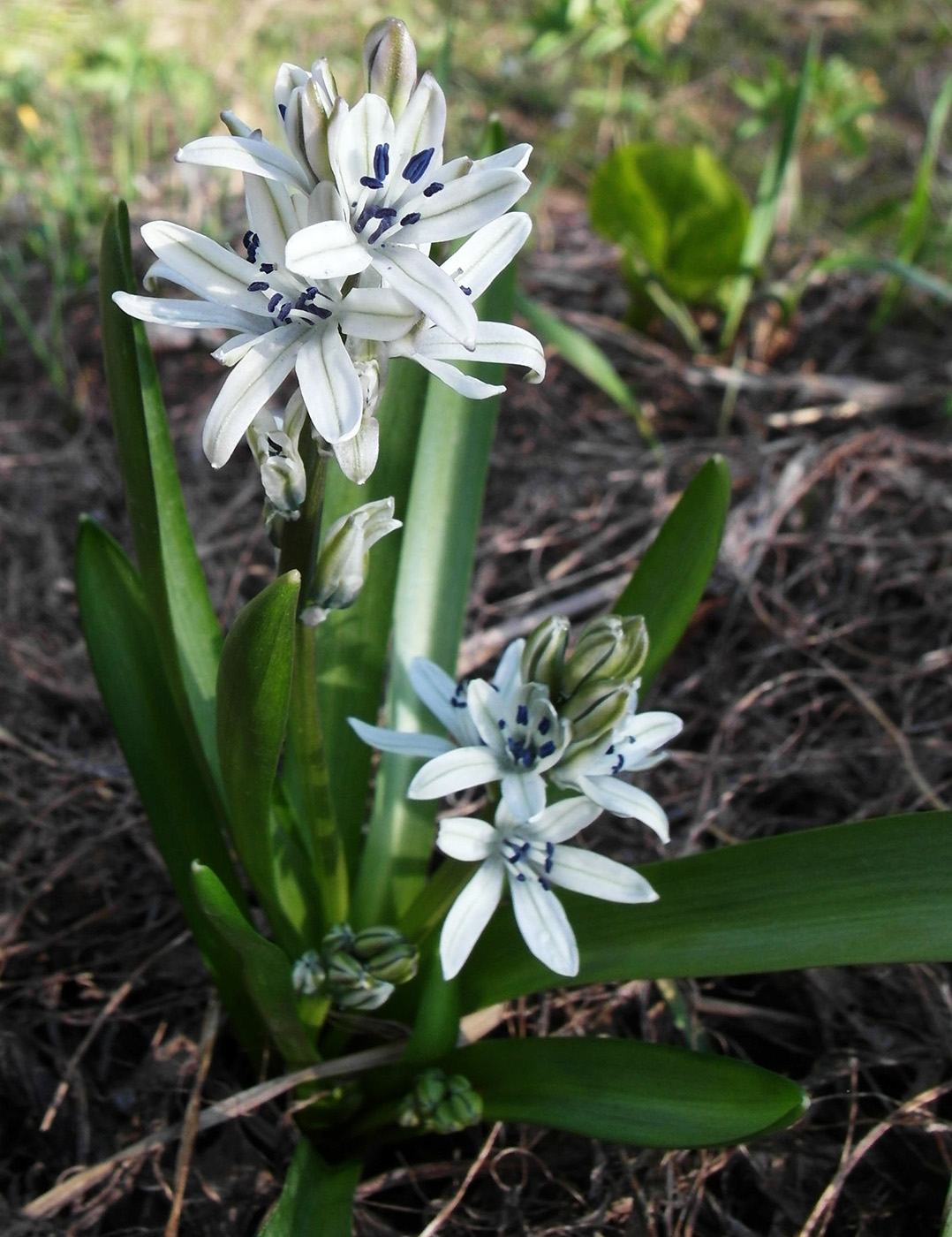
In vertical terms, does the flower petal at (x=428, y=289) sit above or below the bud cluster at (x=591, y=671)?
above

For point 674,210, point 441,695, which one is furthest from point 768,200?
point 441,695

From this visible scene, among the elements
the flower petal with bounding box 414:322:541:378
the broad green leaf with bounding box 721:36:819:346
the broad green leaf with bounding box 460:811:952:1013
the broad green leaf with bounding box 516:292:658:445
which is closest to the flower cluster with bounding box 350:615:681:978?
the broad green leaf with bounding box 460:811:952:1013

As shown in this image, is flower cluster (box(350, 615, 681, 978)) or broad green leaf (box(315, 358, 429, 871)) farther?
broad green leaf (box(315, 358, 429, 871))

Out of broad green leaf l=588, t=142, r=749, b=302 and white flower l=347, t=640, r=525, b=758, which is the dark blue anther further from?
broad green leaf l=588, t=142, r=749, b=302

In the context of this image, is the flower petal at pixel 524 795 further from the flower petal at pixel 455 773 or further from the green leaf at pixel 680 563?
the green leaf at pixel 680 563

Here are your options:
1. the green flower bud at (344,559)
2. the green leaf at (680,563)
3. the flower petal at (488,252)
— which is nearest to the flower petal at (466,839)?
the green flower bud at (344,559)
